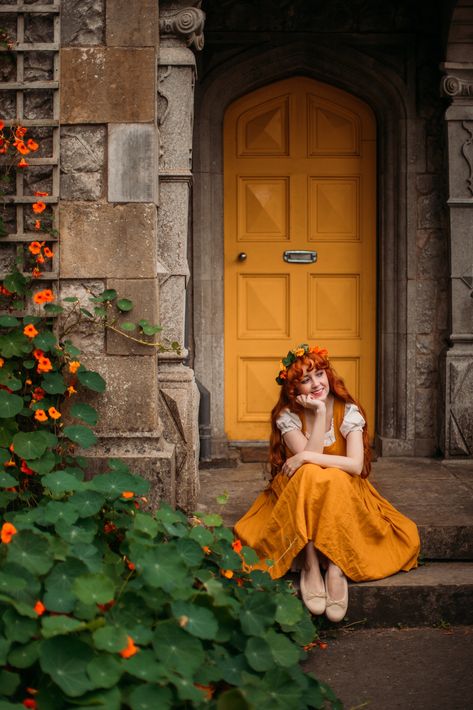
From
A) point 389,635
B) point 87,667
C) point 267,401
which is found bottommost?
point 389,635

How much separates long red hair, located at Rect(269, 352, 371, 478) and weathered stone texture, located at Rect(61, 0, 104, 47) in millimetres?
1793

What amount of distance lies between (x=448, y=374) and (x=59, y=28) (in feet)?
10.5

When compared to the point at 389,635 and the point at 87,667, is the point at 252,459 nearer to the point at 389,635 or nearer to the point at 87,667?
the point at 389,635

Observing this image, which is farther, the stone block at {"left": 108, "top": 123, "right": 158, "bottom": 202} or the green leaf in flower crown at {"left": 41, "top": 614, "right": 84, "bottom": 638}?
the stone block at {"left": 108, "top": 123, "right": 158, "bottom": 202}

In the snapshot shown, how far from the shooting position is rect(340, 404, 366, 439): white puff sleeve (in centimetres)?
408

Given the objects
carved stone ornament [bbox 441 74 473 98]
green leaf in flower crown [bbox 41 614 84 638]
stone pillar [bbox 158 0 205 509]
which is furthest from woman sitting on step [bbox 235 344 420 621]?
carved stone ornament [bbox 441 74 473 98]

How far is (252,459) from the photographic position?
6055 mm

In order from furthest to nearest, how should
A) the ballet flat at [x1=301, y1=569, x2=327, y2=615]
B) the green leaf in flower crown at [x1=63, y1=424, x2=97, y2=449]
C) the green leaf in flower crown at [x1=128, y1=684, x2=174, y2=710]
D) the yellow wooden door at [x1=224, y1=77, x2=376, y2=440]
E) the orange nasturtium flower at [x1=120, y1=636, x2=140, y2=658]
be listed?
the yellow wooden door at [x1=224, y1=77, x2=376, y2=440] < the green leaf in flower crown at [x1=63, y1=424, x2=97, y2=449] < the ballet flat at [x1=301, y1=569, x2=327, y2=615] < the orange nasturtium flower at [x1=120, y1=636, x2=140, y2=658] < the green leaf in flower crown at [x1=128, y1=684, x2=174, y2=710]

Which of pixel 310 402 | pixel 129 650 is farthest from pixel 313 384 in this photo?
pixel 129 650

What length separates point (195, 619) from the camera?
2.84 metres

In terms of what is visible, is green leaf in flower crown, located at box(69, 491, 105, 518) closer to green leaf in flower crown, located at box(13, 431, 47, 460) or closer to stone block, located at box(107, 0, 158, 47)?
green leaf in flower crown, located at box(13, 431, 47, 460)

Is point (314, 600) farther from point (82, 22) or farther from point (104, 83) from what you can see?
point (82, 22)

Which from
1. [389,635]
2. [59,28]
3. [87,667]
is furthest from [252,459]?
[87,667]

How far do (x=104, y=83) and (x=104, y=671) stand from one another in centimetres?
274
